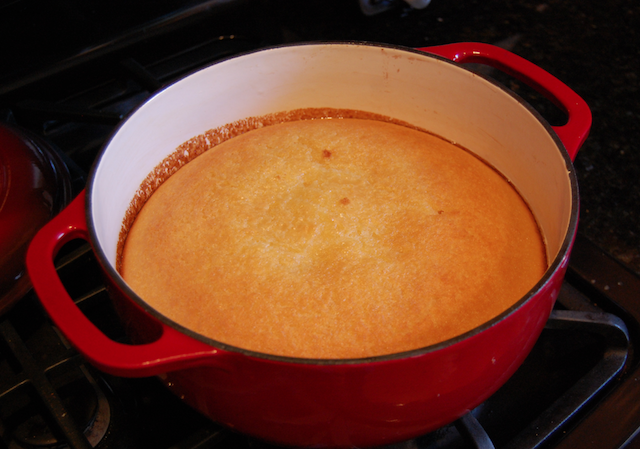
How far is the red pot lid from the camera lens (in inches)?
28.0

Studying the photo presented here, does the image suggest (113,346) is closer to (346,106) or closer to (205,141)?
(205,141)

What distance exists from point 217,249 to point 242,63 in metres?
0.30

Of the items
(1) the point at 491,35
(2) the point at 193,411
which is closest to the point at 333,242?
(2) the point at 193,411

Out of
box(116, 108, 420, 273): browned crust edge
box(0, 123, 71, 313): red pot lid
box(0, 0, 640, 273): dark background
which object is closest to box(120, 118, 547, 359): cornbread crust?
box(116, 108, 420, 273): browned crust edge

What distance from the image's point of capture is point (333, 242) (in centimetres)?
72

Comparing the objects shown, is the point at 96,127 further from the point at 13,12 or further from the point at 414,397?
the point at 414,397

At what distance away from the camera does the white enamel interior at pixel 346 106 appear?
2.28 feet

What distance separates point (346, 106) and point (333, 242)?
1.05ft

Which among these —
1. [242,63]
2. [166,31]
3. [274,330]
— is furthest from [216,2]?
[274,330]

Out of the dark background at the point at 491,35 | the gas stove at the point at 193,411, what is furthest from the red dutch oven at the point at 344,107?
the dark background at the point at 491,35

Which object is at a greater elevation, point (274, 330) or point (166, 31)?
point (166, 31)

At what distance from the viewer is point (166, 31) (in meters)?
1.04

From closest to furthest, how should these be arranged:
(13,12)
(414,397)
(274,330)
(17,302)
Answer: (414,397)
(274,330)
(17,302)
(13,12)

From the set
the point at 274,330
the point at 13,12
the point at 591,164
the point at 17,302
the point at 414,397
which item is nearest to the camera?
the point at 414,397
